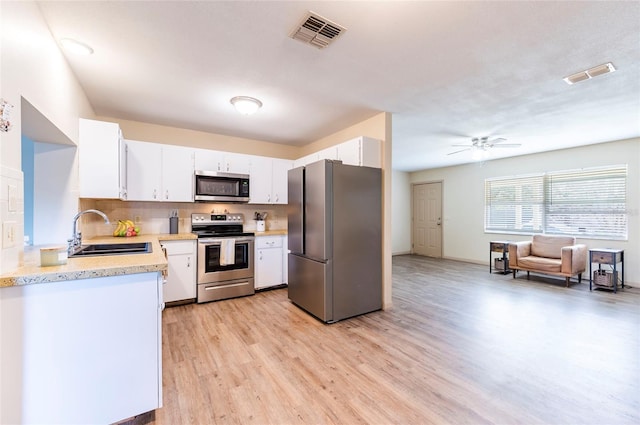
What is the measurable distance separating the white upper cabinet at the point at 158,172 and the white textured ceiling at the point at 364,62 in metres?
0.43

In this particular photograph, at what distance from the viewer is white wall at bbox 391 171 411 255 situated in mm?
8070

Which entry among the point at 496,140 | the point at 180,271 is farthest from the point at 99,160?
the point at 496,140

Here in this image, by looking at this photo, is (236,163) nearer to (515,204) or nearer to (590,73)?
(590,73)

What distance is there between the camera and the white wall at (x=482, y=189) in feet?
15.2

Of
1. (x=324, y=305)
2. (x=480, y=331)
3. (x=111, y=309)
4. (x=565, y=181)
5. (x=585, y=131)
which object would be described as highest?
(x=585, y=131)

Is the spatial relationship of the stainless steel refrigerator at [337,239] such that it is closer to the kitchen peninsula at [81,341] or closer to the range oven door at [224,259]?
the range oven door at [224,259]

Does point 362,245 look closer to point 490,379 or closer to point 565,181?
point 490,379

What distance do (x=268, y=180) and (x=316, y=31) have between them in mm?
2863

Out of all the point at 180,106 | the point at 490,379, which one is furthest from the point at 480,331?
the point at 180,106

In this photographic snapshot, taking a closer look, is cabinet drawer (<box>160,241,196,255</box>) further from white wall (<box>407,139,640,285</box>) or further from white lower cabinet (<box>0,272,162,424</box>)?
white wall (<box>407,139,640,285</box>)

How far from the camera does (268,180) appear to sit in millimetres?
4574

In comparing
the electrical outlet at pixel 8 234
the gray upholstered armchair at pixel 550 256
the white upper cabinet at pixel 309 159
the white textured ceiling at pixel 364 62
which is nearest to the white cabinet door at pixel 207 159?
the white textured ceiling at pixel 364 62

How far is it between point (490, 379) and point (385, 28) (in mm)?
2653

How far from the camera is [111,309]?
1.52 meters
